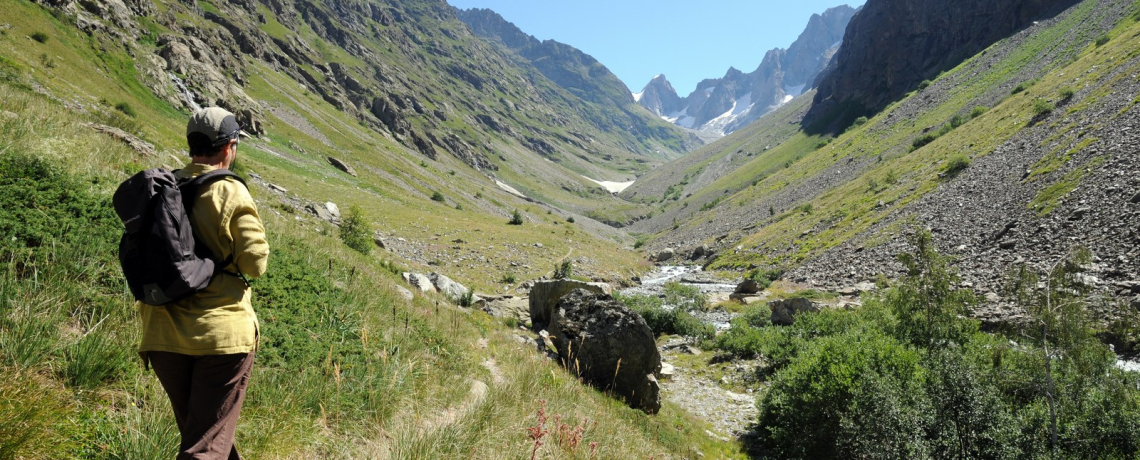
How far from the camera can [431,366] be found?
7660mm

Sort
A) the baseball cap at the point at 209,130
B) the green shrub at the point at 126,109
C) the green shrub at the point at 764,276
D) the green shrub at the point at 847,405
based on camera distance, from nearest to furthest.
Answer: the baseball cap at the point at 209,130 < the green shrub at the point at 847,405 < the green shrub at the point at 126,109 < the green shrub at the point at 764,276

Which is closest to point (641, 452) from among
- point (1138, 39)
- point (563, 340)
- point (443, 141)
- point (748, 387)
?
point (563, 340)

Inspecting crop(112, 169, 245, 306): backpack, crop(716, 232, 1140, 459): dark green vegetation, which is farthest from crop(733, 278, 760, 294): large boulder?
crop(112, 169, 245, 306): backpack

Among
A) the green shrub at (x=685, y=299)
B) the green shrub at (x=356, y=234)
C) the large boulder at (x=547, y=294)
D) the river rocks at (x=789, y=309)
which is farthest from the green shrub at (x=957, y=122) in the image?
the green shrub at (x=356, y=234)

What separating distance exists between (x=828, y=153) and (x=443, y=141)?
352 ft

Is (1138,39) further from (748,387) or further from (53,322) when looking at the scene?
(53,322)

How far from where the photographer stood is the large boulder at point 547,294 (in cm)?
1995

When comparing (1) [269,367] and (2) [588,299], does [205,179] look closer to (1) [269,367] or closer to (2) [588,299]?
(1) [269,367]

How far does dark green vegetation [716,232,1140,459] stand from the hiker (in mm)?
12569

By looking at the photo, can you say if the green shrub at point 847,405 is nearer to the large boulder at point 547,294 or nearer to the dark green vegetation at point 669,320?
the large boulder at point 547,294

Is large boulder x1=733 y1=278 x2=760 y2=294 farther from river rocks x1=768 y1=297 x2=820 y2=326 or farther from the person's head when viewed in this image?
the person's head

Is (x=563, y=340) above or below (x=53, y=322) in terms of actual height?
below

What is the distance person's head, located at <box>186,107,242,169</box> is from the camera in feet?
10.8

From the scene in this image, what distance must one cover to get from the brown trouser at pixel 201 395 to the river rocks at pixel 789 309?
26.5m
